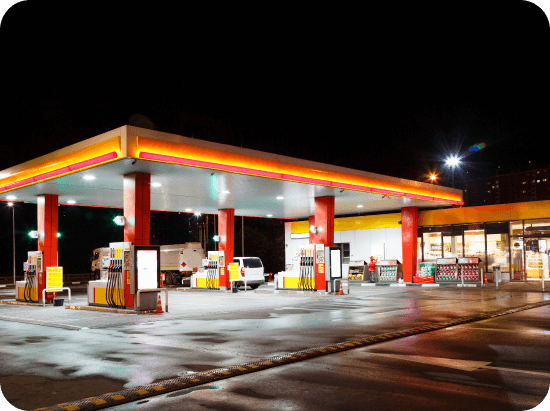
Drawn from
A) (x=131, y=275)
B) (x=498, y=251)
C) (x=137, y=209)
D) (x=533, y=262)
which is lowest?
(x=533, y=262)

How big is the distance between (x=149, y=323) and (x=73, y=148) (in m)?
6.12

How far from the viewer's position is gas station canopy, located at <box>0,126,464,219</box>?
14.2 metres

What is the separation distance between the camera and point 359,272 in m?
32.0

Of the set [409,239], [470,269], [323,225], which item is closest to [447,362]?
[323,225]

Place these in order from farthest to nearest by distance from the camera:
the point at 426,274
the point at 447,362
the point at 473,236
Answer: the point at 473,236 → the point at 426,274 → the point at 447,362

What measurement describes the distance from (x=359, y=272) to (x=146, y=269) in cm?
1924

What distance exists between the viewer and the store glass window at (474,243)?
28.7 metres

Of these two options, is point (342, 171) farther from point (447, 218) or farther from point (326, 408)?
point (326, 408)

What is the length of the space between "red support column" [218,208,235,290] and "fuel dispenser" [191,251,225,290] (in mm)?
178

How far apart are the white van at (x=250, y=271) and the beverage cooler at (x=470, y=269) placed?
10.8 metres

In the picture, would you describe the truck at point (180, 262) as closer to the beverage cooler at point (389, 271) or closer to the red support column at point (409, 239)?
the beverage cooler at point (389, 271)

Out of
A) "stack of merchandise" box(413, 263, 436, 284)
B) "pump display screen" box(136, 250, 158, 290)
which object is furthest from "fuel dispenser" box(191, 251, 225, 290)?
"pump display screen" box(136, 250, 158, 290)

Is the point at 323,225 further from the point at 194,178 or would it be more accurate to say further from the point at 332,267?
the point at 194,178

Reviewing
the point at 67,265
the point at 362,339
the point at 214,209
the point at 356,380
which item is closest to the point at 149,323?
the point at 362,339
